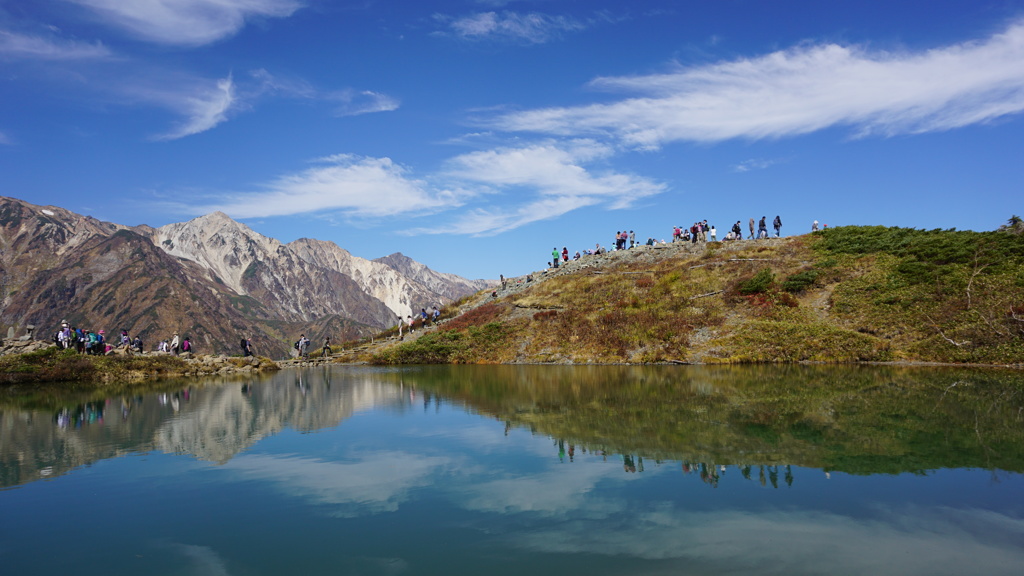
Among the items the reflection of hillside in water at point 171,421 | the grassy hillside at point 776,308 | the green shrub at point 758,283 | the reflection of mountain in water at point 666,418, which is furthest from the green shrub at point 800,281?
the reflection of hillside in water at point 171,421

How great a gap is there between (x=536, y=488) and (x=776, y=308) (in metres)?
41.3

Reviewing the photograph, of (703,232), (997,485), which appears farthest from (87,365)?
(703,232)

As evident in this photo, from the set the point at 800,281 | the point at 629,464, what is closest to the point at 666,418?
the point at 629,464

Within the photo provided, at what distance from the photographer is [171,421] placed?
21141 mm

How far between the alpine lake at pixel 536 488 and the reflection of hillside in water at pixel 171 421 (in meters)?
0.16

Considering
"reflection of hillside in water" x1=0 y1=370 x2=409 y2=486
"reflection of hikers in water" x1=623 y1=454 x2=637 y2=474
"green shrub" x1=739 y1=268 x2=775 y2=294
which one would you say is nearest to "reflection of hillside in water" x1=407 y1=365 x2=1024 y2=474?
"reflection of hikers in water" x1=623 y1=454 x2=637 y2=474

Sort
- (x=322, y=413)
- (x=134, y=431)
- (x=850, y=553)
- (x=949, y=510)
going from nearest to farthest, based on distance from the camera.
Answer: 1. (x=850, y=553)
2. (x=949, y=510)
3. (x=134, y=431)
4. (x=322, y=413)

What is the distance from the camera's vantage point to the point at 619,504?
1050 centimetres

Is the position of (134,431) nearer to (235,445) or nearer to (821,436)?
(235,445)

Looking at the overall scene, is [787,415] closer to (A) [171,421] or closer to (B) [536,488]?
(B) [536,488]

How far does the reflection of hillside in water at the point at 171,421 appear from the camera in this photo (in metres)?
15.7

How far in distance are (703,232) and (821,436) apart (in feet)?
191

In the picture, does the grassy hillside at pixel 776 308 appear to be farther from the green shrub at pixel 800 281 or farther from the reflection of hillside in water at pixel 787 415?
the reflection of hillside in water at pixel 787 415

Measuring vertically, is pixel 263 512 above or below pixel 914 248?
below
